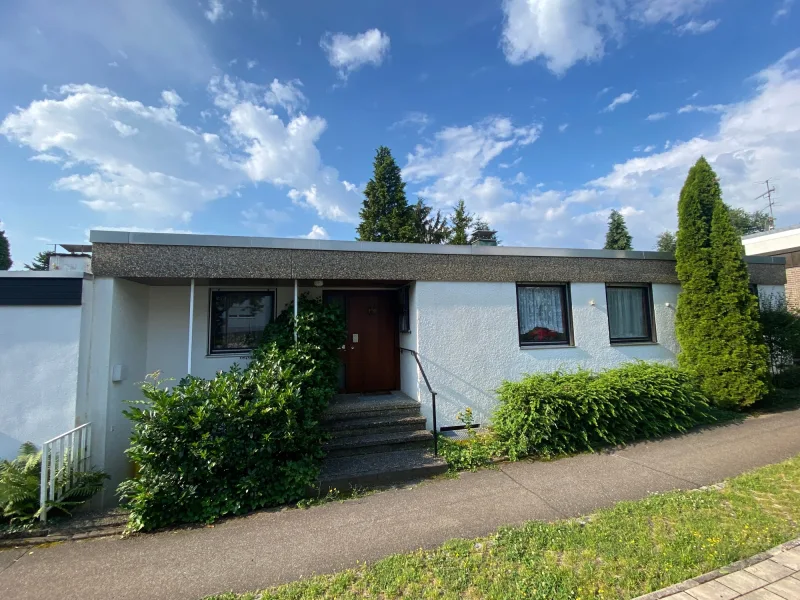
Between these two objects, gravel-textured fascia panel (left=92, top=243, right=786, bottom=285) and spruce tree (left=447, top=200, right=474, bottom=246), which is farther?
spruce tree (left=447, top=200, right=474, bottom=246)

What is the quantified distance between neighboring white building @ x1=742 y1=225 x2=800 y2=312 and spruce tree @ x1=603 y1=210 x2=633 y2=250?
53.5ft

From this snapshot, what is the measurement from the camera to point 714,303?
707 cm

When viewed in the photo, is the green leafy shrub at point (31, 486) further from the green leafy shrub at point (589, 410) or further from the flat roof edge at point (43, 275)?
the green leafy shrub at point (589, 410)

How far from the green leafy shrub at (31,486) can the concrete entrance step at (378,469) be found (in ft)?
9.35

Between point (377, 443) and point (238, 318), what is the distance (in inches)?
137

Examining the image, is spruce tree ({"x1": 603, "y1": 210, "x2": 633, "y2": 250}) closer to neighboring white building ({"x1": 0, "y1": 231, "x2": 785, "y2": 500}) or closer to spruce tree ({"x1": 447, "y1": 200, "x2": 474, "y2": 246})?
spruce tree ({"x1": 447, "y1": 200, "x2": 474, "y2": 246})

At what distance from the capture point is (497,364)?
6.61 meters

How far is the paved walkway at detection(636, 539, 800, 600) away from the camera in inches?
94.4

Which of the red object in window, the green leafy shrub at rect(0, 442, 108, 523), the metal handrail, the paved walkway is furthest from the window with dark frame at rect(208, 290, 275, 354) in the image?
the paved walkway

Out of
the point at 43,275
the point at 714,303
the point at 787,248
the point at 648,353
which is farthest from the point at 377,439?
the point at 787,248

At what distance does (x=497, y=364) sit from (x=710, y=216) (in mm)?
5391

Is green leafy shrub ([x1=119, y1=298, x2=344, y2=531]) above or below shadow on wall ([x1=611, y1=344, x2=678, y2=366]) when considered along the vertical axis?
below

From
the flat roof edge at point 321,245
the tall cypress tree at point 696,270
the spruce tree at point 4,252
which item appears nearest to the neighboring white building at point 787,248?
the tall cypress tree at point 696,270

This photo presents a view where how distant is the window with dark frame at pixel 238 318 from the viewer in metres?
6.68
